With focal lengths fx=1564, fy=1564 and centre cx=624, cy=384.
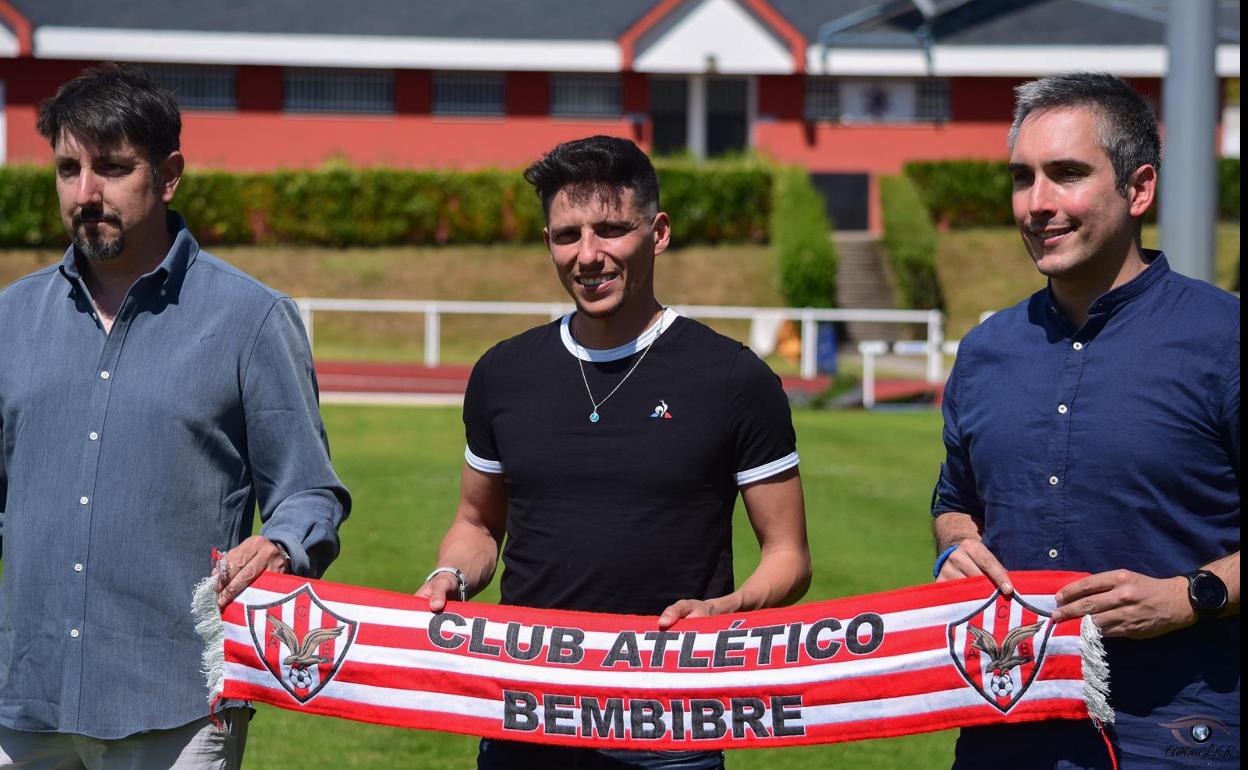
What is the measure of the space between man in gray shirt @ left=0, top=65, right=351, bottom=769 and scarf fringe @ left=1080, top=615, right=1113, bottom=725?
1.95 meters

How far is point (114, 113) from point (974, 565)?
248 cm

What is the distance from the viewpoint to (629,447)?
4.07 m

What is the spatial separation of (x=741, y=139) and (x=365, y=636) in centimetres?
3757

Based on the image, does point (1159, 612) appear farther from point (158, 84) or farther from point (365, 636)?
point (158, 84)

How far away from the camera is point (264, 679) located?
4.25 meters

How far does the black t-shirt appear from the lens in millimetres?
4051

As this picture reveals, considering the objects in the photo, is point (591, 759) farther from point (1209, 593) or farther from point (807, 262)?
point (807, 262)

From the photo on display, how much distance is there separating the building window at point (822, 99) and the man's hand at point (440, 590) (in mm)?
36686

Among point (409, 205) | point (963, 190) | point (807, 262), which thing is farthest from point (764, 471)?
point (963, 190)

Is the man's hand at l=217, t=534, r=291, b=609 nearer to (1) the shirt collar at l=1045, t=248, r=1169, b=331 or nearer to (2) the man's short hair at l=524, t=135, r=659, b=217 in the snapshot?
(2) the man's short hair at l=524, t=135, r=659, b=217

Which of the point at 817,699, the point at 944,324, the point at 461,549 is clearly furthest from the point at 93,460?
the point at 944,324

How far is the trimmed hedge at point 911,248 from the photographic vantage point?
3247 centimetres

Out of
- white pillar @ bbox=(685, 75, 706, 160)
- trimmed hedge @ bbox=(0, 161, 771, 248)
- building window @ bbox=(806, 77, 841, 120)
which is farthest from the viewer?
white pillar @ bbox=(685, 75, 706, 160)

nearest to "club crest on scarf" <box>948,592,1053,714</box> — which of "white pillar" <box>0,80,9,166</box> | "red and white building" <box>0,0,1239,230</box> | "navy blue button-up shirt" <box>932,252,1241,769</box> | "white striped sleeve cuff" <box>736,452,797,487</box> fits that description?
"navy blue button-up shirt" <box>932,252,1241,769</box>
